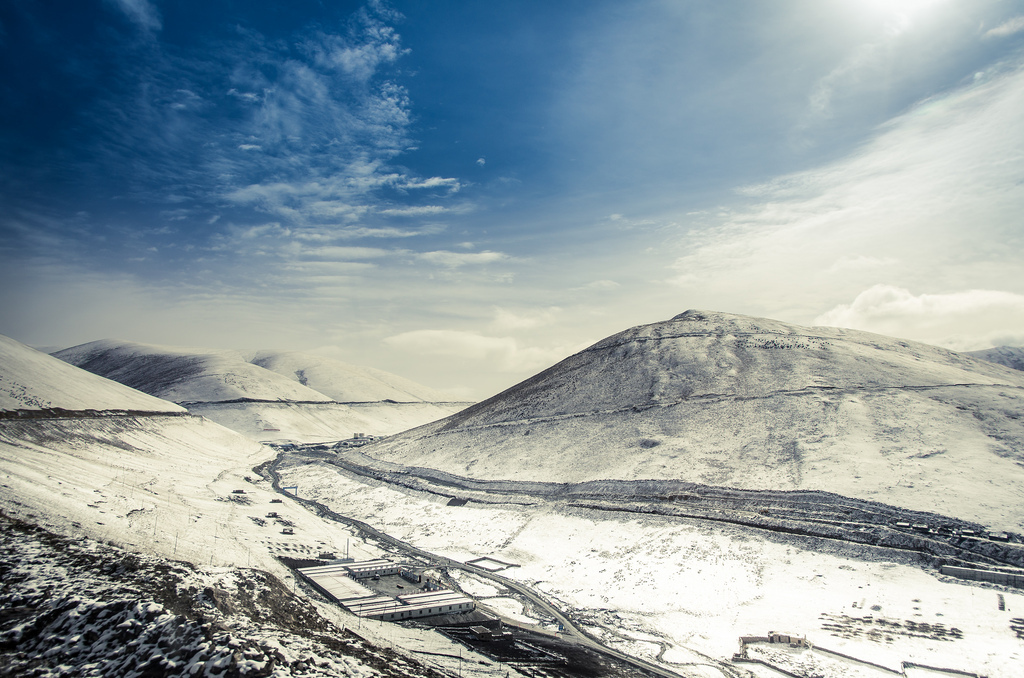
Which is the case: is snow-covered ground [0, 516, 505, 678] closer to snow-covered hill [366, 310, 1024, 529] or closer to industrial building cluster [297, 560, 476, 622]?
industrial building cluster [297, 560, 476, 622]

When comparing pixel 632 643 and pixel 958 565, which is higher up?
pixel 958 565

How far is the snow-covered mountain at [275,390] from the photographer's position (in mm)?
110688

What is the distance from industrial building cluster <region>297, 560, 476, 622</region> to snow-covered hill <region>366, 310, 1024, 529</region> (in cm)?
2296

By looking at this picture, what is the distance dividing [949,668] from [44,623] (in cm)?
3155

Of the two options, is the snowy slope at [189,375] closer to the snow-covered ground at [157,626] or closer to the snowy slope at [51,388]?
the snowy slope at [51,388]

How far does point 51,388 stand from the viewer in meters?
61.4

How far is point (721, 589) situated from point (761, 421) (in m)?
28.2

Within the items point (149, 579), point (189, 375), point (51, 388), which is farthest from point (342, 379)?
point (149, 579)

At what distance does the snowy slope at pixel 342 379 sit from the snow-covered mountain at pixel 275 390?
26 cm

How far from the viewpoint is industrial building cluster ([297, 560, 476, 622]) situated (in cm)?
2644

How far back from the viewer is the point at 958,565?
1218 inches

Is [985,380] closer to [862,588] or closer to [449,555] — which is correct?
[862,588]

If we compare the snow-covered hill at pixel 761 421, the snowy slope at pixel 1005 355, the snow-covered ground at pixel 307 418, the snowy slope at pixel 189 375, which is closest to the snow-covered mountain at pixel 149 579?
the snow-covered hill at pixel 761 421

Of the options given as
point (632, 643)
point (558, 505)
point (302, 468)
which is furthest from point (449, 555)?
point (302, 468)
